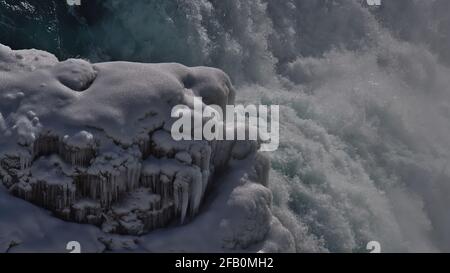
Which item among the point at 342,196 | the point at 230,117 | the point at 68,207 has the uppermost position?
the point at 230,117

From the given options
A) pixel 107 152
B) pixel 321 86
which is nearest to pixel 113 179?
pixel 107 152

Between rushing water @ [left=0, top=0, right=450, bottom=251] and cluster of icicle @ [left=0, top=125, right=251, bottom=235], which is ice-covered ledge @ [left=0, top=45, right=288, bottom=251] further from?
rushing water @ [left=0, top=0, right=450, bottom=251]

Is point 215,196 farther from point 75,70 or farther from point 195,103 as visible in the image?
point 75,70

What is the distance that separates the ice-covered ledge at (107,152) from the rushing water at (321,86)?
1366 millimetres

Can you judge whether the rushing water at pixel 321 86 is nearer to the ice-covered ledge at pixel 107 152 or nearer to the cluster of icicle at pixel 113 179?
the ice-covered ledge at pixel 107 152

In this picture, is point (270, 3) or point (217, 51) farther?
point (270, 3)

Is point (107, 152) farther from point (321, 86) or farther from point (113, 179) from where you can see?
point (321, 86)

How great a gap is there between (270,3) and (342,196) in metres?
5.39

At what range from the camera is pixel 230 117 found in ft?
21.5

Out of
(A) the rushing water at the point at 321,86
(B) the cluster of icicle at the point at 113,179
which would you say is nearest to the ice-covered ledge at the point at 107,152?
(B) the cluster of icicle at the point at 113,179

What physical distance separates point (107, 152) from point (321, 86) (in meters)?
6.94
